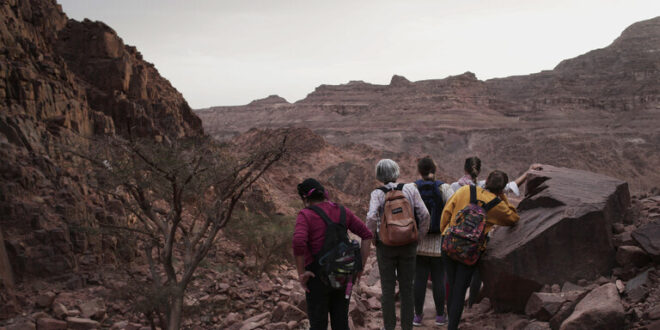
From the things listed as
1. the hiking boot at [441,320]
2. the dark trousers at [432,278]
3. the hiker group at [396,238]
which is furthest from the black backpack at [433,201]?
the hiking boot at [441,320]

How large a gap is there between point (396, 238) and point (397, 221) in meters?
0.15

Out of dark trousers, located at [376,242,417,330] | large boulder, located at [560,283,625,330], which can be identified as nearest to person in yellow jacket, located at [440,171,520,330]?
dark trousers, located at [376,242,417,330]

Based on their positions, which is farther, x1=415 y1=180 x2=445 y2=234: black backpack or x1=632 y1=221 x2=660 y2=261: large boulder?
x1=415 y1=180 x2=445 y2=234: black backpack

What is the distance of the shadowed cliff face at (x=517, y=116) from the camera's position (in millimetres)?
55531

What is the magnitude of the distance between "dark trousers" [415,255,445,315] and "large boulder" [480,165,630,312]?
1.51 feet

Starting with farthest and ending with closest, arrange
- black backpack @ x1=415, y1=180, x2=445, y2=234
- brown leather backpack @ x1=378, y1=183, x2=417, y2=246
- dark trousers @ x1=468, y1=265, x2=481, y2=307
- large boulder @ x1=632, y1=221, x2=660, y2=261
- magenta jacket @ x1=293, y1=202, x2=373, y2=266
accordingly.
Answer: dark trousers @ x1=468, y1=265, x2=481, y2=307 < black backpack @ x1=415, y1=180, x2=445, y2=234 < large boulder @ x1=632, y1=221, x2=660, y2=261 < brown leather backpack @ x1=378, y1=183, x2=417, y2=246 < magenta jacket @ x1=293, y1=202, x2=373, y2=266

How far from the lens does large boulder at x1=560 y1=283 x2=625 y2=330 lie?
11.1 ft

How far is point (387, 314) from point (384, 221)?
979 millimetres

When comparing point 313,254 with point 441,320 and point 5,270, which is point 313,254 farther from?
point 5,270

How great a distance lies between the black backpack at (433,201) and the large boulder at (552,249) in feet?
2.03

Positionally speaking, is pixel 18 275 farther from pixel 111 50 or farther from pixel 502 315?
pixel 111 50

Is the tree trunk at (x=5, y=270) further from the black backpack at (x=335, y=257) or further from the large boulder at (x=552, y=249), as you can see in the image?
the large boulder at (x=552, y=249)

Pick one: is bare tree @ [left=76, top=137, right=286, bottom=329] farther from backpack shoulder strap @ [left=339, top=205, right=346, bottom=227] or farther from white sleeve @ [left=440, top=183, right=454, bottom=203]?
backpack shoulder strap @ [left=339, top=205, right=346, bottom=227]

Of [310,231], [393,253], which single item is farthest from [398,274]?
[310,231]
